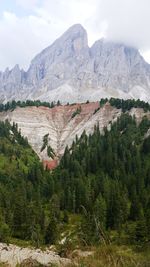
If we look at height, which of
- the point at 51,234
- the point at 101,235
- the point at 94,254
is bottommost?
the point at 51,234

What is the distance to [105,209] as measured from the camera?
425ft

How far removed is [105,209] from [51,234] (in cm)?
3633

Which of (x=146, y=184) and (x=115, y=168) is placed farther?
(x=115, y=168)

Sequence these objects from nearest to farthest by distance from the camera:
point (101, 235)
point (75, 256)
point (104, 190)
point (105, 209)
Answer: point (101, 235), point (75, 256), point (105, 209), point (104, 190)

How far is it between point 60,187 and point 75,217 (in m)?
37.4

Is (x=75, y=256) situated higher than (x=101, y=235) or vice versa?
(x=101, y=235)

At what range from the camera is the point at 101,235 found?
35.0 feet

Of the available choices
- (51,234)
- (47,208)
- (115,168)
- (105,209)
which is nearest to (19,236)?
(51,234)

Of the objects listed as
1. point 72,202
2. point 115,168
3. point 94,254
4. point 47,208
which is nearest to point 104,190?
point 72,202

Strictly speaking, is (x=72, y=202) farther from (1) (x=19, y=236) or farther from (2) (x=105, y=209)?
(1) (x=19, y=236)

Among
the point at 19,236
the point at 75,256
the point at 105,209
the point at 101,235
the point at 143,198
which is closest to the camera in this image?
the point at 101,235

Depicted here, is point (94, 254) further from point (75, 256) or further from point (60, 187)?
point (60, 187)

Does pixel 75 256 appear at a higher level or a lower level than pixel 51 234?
higher

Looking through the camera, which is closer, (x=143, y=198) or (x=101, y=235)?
(x=101, y=235)
